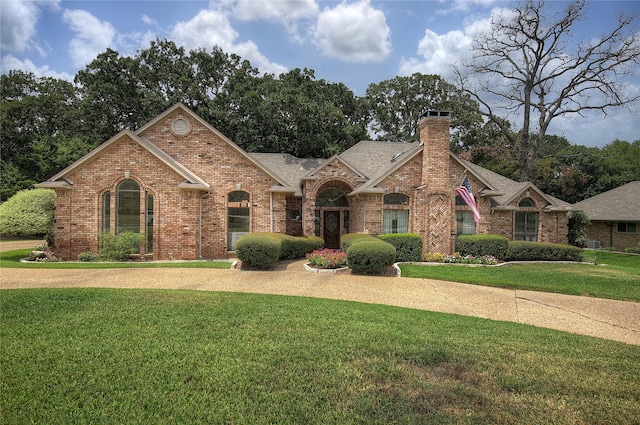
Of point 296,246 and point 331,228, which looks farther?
point 331,228

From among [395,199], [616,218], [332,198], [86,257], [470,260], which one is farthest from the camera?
[616,218]

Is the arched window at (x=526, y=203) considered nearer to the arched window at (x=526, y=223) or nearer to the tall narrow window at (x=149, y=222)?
the arched window at (x=526, y=223)

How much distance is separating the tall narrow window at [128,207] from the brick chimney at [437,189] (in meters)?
12.9

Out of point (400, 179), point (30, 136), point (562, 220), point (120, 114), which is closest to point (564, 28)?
point (562, 220)

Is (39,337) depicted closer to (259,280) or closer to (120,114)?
(259,280)

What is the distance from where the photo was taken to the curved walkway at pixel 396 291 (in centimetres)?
727

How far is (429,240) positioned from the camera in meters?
15.9

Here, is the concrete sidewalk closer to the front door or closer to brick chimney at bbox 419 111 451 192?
brick chimney at bbox 419 111 451 192

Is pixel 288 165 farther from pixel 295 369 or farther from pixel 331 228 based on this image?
pixel 295 369

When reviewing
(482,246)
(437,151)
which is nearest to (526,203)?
(482,246)

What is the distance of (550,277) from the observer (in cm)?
1159

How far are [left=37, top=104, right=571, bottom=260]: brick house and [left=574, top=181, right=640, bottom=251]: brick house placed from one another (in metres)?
9.61

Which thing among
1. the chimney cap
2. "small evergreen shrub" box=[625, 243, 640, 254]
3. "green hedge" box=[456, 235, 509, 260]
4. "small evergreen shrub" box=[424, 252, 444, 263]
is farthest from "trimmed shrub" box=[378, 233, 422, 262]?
"small evergreen shrub" box=[625, 243, 640, 254]

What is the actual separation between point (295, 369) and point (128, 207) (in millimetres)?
13389
